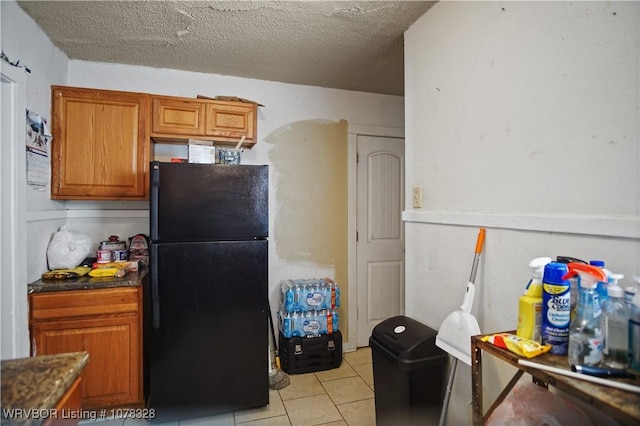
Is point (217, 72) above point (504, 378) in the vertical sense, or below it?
above

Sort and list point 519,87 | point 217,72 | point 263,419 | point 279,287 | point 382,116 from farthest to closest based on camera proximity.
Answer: point 382,116 < point 279,287 < point 217,72 < point 263,419 < point 519,87

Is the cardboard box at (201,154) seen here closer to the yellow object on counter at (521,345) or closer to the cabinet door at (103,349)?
the cabinet door at (103,349)

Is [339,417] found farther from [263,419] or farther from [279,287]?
[279,287]

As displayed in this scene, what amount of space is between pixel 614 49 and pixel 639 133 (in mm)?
281

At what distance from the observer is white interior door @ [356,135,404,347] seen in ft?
10.5

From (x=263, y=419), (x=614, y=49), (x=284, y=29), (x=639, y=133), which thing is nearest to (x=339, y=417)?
(x=263, y=419)

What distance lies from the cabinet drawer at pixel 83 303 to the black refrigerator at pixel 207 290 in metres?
0.15

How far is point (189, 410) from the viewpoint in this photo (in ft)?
6.68

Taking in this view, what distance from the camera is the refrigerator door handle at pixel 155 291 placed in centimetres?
196

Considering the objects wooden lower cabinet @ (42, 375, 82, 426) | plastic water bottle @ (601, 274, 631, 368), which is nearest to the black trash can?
plastic water bottle @ (601, 274, 631, 368)

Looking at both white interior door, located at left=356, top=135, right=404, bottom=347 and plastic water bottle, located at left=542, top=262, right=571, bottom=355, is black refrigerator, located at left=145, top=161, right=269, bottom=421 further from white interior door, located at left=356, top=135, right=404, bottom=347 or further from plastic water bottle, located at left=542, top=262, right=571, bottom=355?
plastic water bottle, located at left=542, top=262, right=571, bottom=355

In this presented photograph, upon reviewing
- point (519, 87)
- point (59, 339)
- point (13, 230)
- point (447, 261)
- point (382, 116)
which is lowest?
point (59, 339)

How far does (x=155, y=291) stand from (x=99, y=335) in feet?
1.52

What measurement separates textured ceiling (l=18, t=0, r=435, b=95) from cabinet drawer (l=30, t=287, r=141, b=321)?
1.64 meters
